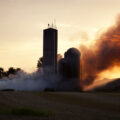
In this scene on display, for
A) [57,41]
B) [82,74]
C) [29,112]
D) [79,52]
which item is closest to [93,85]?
[82,74]

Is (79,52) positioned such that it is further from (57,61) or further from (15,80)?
(15,80)

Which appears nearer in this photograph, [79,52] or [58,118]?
[58,118]

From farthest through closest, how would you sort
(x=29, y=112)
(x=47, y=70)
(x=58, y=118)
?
(x=47, y=70)
(x=29, y=112)
(x=58, y=118)

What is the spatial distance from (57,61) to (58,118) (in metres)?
83.5

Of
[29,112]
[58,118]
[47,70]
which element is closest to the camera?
[58,118]

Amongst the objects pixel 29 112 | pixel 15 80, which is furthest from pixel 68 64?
pixel 29 112

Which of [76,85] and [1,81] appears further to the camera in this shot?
[1,81]

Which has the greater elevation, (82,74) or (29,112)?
(82,74)

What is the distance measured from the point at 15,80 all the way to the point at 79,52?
85.7 ft

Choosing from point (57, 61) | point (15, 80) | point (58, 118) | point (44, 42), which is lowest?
point (58, 118)

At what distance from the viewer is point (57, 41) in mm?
113062

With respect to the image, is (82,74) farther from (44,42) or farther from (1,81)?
(1,81)

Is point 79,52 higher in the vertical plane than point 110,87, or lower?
higher

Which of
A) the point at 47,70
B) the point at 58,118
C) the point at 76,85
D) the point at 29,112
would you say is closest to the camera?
the point at 58,118
